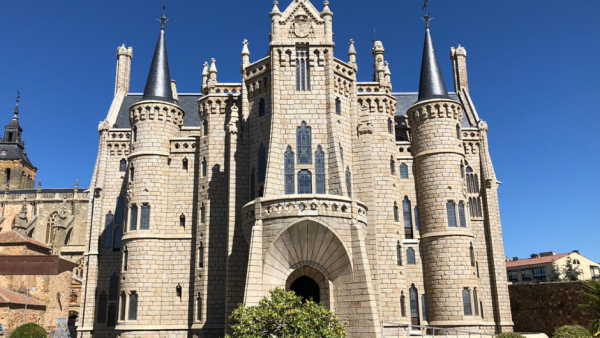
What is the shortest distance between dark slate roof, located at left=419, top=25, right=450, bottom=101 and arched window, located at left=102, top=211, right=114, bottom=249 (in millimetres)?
22714

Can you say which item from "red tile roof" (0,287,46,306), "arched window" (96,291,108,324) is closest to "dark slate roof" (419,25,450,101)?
"arched window" (96,291,108,324)

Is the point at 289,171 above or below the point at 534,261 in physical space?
above

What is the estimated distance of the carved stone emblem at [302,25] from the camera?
96.9 feet

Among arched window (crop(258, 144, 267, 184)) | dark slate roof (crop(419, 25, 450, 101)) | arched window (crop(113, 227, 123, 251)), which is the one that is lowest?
arched window (crop(113, 227, 123, 251))

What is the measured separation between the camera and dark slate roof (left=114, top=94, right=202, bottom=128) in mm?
39719

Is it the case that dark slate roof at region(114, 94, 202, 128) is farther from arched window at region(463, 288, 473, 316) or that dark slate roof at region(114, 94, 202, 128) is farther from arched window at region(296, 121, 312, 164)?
arched window at region(463, 288, 473, 316)

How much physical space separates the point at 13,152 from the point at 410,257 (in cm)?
7603

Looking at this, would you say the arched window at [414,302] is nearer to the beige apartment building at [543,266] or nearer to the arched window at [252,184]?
the arched window at [252,184]

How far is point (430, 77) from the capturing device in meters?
35.3

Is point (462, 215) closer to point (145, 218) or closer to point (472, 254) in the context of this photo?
point (472, 254)

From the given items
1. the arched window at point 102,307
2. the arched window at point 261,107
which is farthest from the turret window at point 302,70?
the arched window at point 102,307

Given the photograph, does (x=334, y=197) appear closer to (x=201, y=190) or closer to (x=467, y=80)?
(x=201, y=190)

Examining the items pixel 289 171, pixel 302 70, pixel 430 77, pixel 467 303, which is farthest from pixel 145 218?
pixel 430 77

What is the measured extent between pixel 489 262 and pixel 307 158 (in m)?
15.6
